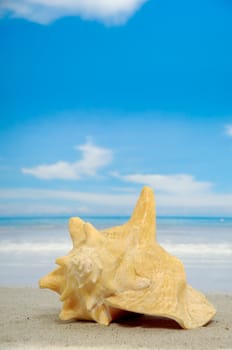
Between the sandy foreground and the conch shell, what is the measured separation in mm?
103

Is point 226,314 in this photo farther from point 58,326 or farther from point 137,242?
point 58,326

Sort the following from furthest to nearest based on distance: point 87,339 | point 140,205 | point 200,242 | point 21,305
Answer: point 200,242 < point 21,305 < point 140,205 < point 87,339

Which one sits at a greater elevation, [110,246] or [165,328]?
[110,246]

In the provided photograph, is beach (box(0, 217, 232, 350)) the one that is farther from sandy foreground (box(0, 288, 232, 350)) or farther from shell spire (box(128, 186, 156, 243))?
shell spire (box(128, 186, 156, 243))

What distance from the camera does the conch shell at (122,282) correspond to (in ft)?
10.2

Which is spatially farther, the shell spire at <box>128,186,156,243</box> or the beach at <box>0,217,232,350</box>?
the shell spire at <box>128,186,156,243</box>

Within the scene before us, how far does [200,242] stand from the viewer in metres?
12.3

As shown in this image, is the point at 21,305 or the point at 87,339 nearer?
the point at 87,339

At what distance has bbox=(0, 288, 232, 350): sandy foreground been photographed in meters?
2.67

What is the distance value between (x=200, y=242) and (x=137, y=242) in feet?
30.1

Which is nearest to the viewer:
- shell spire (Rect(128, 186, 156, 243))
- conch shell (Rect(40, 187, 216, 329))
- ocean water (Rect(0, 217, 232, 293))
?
conch shell (Rect(40, 187, 216, 329))

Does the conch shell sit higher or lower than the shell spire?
lower

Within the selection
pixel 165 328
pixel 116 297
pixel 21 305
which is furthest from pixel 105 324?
pixel 21 305

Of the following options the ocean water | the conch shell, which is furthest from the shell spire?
the ocean water
